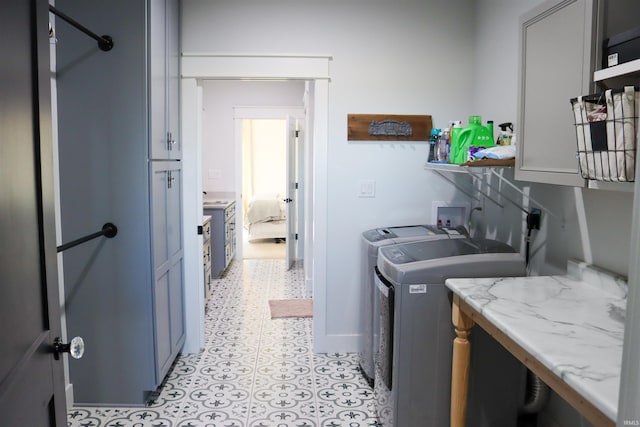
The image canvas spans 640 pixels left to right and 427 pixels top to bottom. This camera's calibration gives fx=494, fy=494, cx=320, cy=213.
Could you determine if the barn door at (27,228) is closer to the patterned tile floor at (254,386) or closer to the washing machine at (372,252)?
the patterned tile floor at (254,386)

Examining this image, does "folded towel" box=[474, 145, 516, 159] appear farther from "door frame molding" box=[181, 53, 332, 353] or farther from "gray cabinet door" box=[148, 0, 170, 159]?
"gray cabinet door" box=[148, 0, 170, 159]

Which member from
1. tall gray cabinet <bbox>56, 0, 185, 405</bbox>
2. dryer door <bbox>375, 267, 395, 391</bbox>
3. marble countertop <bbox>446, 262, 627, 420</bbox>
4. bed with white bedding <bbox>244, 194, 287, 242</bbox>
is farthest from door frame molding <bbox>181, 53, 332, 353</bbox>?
bed with white bedding <bbox>244, 194, 287, 242</bbox>

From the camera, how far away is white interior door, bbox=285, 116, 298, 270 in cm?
579

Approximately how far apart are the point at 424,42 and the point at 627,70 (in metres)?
2.05

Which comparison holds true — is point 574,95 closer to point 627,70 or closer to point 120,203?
point 627,70

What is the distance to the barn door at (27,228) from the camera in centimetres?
89

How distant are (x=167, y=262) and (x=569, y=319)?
6.99ft

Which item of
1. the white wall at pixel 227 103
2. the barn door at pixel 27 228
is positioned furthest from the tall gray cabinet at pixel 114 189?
the white wall at pixel 227 103

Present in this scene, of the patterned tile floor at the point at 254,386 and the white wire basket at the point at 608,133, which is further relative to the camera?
the patterned tile floor at the point at 254,386

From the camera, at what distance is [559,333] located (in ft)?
4.77

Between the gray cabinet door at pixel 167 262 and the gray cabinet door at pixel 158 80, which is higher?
the gray cabinet door at pixel 158 80

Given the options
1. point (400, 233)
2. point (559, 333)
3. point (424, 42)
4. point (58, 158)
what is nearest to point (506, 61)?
point (424, 42)

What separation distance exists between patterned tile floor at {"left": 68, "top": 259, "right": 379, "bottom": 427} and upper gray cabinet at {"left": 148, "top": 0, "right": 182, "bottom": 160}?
1.36m

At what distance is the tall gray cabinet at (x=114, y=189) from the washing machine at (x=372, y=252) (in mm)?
1187
